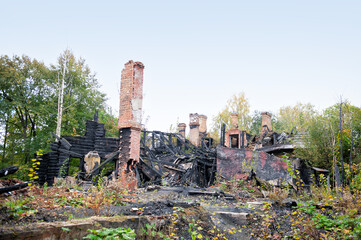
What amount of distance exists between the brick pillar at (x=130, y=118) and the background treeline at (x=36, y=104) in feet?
48.6

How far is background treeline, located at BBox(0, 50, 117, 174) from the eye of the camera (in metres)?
24.8

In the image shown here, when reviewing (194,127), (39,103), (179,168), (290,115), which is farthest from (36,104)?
(290,115)

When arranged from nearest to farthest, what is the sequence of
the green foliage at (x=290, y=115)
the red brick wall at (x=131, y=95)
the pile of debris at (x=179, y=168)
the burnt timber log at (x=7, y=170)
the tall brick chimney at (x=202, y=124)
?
the burnt timber log at (x=7, y=170), the red brick wall at (x=131, y=95), the pile of debris at (x=179, y=168), the tall brick chimney at (x=202, y=124), the green foliage at (x=290, y=115)

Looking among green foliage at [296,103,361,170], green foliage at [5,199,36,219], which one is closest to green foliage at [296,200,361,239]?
green foliage at [5,199,36,219]

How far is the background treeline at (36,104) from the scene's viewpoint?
2478 centimetres

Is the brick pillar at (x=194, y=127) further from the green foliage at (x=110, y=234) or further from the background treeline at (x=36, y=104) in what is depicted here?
the green foliage at (x=110, y=234)

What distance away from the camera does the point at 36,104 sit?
26.0m

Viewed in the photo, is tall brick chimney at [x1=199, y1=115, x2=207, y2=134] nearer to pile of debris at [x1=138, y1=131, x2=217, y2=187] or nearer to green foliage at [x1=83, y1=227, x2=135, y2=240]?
pile of debris at [x1=138, y1=131, x2=217, y2=187]

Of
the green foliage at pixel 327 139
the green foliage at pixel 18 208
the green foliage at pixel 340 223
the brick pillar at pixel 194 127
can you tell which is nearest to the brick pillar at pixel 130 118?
the green foliage at pixel 18 208

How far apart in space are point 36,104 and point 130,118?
18.5 metres

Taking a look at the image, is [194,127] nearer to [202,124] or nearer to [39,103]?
[202,124]

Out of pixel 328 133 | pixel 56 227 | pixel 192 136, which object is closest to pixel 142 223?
pixel 56 227

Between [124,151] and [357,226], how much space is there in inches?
324

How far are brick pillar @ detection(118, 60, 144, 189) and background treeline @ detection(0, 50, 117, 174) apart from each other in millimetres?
14821
